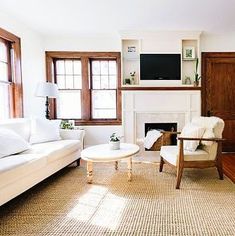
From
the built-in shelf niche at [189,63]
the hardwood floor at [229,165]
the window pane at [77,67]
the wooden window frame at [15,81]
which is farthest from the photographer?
the window pane at [77,67]

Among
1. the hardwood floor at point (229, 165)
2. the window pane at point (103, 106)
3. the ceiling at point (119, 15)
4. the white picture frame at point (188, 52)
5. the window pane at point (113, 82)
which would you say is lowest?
the hardwood floor at point (229, 165)

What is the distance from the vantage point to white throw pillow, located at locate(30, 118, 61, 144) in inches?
149

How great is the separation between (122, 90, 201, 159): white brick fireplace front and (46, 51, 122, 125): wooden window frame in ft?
1.24

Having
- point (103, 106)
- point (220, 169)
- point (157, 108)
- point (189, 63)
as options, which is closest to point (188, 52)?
point (189, 63)

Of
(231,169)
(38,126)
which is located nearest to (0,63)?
(38,126)

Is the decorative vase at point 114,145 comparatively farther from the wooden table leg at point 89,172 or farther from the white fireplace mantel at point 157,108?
the white fireplace mantel at point 157,108

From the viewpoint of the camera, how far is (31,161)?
2.68 metres

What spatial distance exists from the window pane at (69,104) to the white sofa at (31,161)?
1.24 meters

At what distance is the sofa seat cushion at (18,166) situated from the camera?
2.25 m

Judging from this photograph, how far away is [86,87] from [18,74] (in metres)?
1.51

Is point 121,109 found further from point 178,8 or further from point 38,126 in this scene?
point 178,8

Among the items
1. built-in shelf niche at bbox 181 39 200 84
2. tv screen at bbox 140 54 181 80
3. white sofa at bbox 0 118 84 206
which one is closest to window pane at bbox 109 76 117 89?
tv screen at bbox 140 54 181 80

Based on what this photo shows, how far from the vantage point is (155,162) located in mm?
4438

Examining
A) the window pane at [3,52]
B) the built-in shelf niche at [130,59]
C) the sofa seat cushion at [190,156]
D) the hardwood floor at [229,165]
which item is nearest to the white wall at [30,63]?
the window pane at [3,52]
